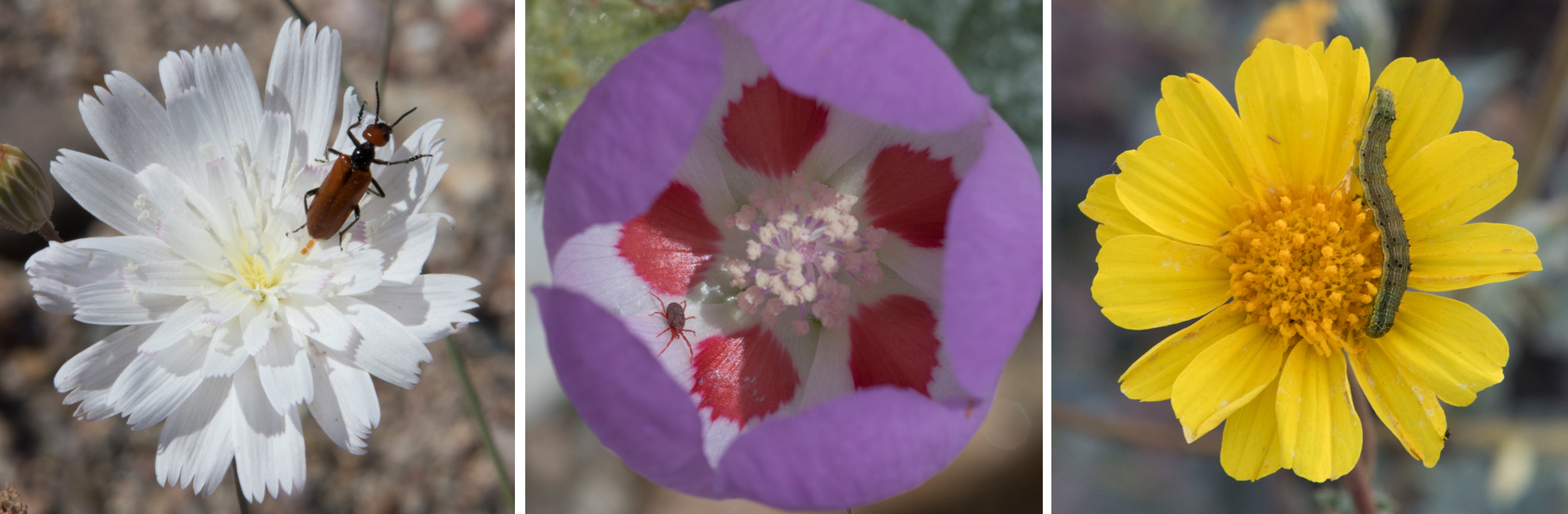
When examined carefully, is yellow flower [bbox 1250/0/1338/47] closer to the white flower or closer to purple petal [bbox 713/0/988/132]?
purple petal [bbox 713/0/988/132]

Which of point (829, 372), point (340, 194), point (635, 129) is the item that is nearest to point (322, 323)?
→ point (340, 194)

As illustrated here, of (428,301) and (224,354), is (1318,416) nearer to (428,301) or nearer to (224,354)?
(428,301)

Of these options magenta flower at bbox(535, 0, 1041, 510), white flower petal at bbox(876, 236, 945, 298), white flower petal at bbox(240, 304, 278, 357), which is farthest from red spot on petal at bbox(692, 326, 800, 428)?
white flower petal at bbox(240, 304, 278, 357)

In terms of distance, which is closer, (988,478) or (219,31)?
(988,478)

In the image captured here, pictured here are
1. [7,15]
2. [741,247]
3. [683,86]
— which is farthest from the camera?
[7,15]

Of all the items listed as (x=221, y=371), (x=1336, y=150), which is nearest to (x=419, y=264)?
(x=221, y=371)

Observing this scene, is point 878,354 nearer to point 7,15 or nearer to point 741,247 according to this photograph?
point 741,247

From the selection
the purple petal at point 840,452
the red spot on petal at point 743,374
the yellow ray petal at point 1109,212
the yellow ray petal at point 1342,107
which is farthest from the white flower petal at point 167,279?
the yellow ray petal at point 1342,107
